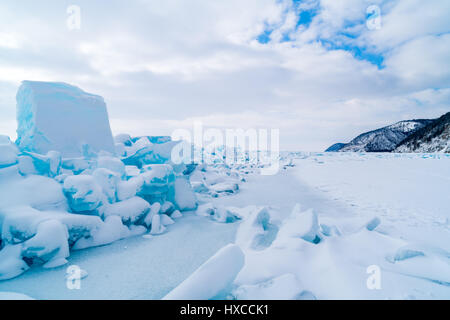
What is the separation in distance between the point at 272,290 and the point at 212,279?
1.14 feet

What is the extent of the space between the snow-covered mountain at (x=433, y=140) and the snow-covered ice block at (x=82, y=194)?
118 feet

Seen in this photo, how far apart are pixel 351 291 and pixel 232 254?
70 cm

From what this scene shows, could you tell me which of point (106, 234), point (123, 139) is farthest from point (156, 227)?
point (123, 139)

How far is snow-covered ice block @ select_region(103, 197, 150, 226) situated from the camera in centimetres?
252

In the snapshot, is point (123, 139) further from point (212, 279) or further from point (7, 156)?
point (212, 279)

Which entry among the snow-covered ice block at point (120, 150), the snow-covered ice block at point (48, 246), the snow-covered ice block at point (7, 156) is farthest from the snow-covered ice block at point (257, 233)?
the snow-covered ice block at point (120, 150)

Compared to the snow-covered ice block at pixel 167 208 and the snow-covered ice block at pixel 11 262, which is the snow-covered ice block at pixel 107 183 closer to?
the snow-covered ice block at pixel 167 208

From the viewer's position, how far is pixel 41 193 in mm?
2277

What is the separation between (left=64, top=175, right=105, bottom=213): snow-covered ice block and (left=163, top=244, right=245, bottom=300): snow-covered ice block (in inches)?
→ 65.1

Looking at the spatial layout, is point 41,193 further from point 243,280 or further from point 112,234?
point 243,280

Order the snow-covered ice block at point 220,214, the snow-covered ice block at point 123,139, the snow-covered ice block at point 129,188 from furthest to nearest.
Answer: the snow-covered ice block at point 123,139, the snow-covered ice block at point 220,214, the snow-covered ice block at point 129,188

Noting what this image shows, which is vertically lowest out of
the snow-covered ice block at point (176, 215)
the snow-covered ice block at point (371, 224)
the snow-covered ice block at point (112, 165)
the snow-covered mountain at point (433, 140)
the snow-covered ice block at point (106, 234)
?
the snow-covered ice block at point (176, 215)

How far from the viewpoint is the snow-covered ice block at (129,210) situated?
2521mm
